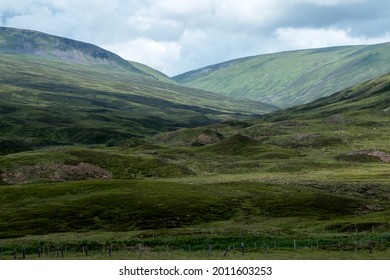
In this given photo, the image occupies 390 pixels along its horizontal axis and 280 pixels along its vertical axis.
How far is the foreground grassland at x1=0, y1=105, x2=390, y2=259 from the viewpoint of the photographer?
62344 mm

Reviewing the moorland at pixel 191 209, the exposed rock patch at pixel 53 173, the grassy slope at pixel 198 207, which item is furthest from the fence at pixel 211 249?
the exposed rock patch at pixel 53 173

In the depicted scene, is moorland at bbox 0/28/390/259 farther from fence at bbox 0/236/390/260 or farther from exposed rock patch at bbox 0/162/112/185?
exposed rock patch at bbox 0/162/112/185

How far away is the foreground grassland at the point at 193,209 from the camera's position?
205 ft

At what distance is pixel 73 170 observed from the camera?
13862cm

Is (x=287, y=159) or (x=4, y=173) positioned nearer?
(x=4, y=173)

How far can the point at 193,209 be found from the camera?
3632 inches

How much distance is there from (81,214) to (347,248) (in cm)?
4859

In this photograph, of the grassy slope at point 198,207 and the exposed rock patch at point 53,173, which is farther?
the exposed rock patch at point 53,173

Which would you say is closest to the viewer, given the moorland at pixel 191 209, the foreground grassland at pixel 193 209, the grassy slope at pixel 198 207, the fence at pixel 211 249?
the fence at pixel 211 249

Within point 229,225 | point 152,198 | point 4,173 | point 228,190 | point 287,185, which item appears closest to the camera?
point 229,225

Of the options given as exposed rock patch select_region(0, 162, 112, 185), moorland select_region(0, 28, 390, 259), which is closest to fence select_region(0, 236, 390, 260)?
moorland select_region(0, 28, 390, 259)

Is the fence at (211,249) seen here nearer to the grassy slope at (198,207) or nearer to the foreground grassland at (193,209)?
the foreground grassland at (193,209)
